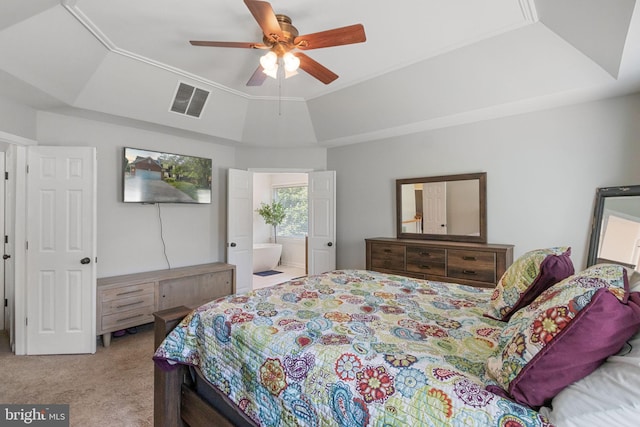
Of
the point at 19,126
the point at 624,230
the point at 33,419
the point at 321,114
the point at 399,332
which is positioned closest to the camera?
the point at 399,332

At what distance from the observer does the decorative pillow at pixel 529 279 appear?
155 cm

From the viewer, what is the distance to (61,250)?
3072 millimetres

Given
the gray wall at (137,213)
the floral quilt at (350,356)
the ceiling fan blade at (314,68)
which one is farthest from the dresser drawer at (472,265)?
the gray wall at (137,213)

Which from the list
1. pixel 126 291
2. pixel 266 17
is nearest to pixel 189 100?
pixel 266 17

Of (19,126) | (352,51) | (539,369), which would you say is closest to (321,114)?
(352,51)

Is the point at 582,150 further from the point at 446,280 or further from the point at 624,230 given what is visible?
the point at 446,280

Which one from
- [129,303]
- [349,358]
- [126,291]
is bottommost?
[129,303]

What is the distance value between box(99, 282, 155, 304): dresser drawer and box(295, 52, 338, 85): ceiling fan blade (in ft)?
9.44

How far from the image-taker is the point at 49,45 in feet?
7.87

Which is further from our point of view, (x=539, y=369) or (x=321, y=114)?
(x=321, y=114)

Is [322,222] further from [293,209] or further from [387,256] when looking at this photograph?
[293,209]

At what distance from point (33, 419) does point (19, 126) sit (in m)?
2.57

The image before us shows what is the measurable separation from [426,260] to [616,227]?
66.9 inches

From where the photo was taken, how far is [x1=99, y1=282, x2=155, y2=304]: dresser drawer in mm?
3211
